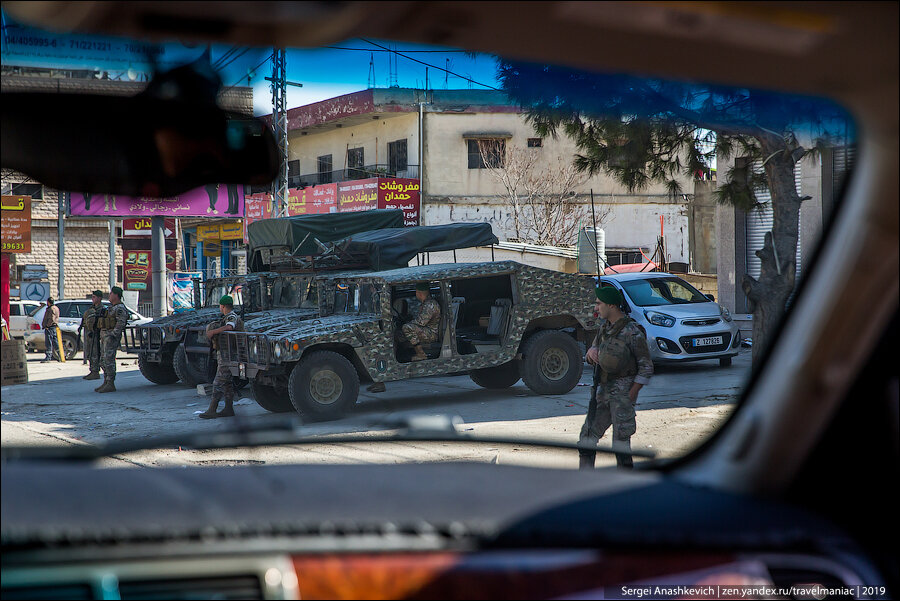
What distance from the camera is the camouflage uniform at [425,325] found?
1087cm

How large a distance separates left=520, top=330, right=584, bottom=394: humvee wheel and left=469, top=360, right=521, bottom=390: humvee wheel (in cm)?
20

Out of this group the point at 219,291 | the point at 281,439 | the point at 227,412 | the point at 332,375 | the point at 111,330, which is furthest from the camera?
the point at 219,291

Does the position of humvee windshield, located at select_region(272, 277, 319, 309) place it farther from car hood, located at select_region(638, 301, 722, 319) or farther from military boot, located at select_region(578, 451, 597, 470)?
military boot, located at select_region(578, 451, 597, 470)

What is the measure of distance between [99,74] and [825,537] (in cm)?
144

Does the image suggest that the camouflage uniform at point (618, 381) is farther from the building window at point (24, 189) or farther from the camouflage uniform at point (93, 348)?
the building window at point (24, 189)

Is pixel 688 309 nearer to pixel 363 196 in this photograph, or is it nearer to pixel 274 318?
pixel 274 318

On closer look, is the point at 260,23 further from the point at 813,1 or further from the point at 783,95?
the point at 783,95

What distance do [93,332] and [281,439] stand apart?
598 cm

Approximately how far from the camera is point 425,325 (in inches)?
431

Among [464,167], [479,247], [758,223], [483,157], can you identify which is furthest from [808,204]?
[464,167]

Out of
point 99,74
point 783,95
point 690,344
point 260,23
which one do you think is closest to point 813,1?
point 783,95

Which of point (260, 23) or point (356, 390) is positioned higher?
point (260, 23)

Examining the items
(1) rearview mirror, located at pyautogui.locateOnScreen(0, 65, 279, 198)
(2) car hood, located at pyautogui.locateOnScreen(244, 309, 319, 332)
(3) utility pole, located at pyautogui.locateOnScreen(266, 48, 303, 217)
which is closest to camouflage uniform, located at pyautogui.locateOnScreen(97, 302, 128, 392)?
(2) car hood, located at pyautogui.locateOnScreen(244, 309, 319, 332)

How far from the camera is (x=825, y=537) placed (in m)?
1.60
